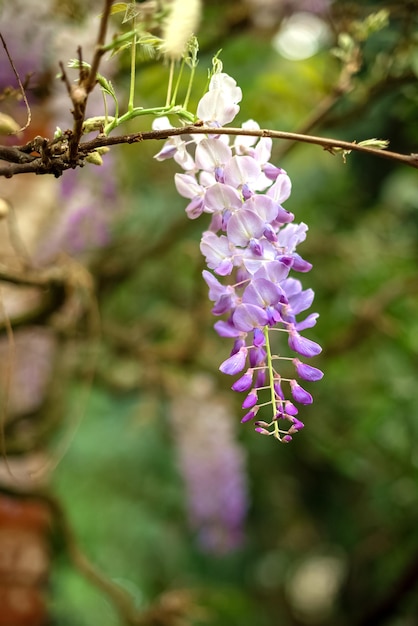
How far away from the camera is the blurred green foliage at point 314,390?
3.83 feet

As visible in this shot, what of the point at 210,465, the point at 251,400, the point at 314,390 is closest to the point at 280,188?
the point at 251,400

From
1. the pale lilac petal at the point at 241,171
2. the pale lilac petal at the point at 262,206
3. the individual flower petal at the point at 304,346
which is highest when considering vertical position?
the pale lilac petal at the point at 241,171

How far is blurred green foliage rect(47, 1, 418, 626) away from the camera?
1.17 m

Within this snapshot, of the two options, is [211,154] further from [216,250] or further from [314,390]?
[314,390]

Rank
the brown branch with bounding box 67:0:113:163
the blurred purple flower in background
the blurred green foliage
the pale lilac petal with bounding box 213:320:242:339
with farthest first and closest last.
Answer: the blurred purple flower in background
the blurred green foliage
the pale lilac petal with bounding box 213:320:242:339
the brown branch with bounding box 67:0:113:163

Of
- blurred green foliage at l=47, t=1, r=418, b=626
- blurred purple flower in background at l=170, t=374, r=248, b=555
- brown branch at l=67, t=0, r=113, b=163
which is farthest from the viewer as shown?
blurred purple flower in background at l=170, t=374, r=248, b=555

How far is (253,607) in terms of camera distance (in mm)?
1759

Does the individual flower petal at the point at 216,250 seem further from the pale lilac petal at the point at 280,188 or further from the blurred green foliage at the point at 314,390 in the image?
the blurred green foliage at the point at 314,390

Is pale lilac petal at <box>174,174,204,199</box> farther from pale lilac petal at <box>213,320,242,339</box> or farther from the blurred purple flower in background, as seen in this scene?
the blurred purple flower in background

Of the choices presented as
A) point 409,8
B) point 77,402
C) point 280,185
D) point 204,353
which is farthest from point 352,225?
point 280,185

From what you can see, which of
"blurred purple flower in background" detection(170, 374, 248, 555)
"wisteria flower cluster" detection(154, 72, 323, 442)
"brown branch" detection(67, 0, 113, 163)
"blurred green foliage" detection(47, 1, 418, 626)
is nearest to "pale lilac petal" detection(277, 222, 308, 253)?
"wisteria flower cluster" detection(154, 72, 323, 442)

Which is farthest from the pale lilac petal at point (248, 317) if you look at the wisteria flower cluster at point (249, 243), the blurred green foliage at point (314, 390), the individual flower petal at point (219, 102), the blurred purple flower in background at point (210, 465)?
the blurred purple flower in background at point (210, 465)

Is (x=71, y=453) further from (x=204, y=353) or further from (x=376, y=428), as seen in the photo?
(x=376, y=428)

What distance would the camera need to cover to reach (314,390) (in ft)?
4.92
